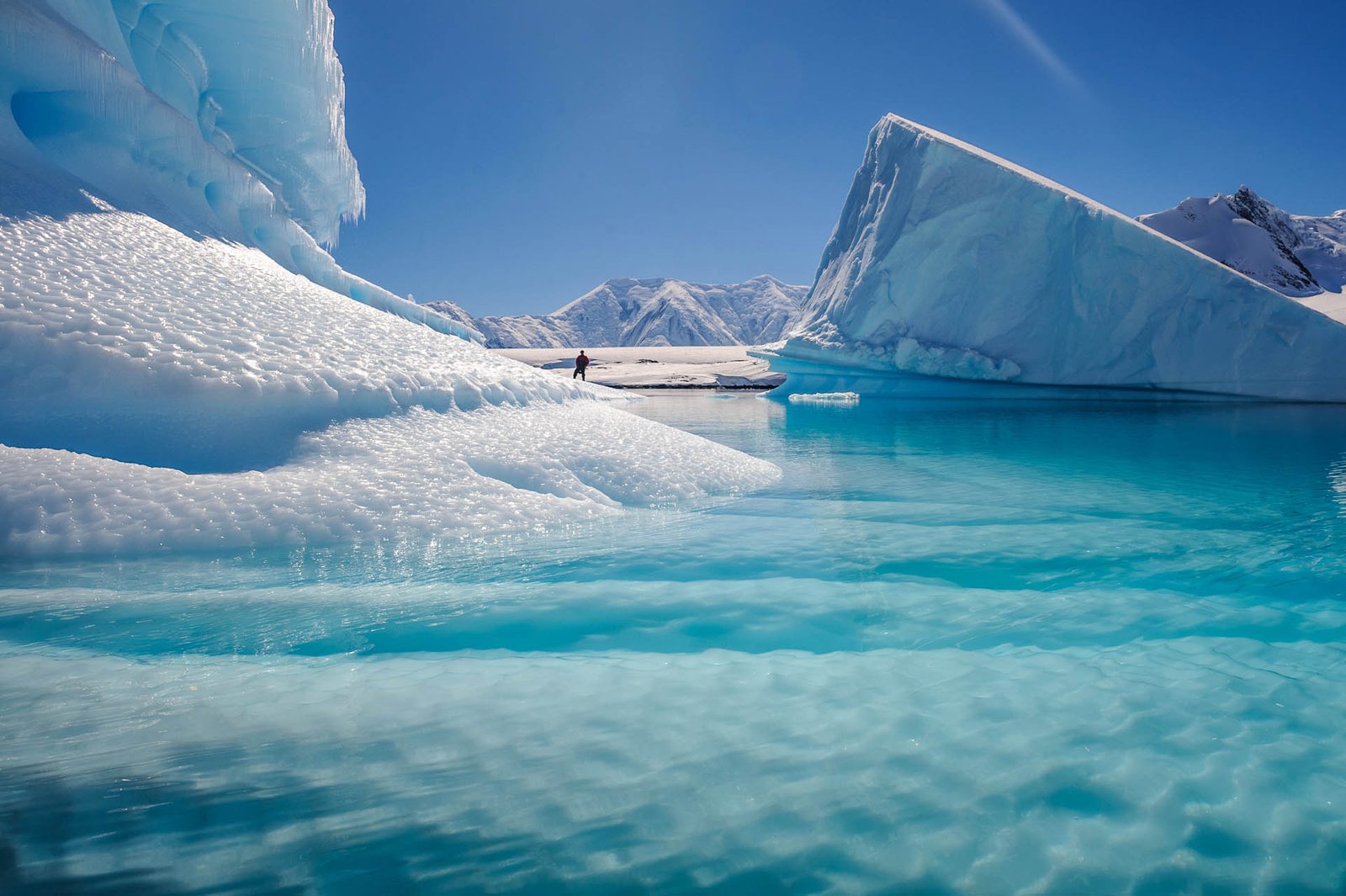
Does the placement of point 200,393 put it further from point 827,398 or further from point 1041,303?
point 827,398

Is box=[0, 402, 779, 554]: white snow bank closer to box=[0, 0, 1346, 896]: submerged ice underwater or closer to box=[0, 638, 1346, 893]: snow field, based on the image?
box=[0, 0, 1346, 896]: submerged ice underwater

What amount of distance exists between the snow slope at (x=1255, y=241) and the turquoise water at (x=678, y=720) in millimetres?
22502

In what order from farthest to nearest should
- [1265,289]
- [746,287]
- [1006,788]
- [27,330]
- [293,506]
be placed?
[746,287], [1265,289], [27,330], [293,506], [1006,788]

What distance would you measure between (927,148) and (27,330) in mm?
16815

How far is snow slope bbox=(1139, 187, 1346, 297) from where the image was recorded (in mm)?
19688

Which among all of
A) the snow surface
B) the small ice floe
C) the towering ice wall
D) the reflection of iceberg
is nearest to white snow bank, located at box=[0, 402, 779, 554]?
the towering ice wall

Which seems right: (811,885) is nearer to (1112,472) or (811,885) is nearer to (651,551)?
(651,551)

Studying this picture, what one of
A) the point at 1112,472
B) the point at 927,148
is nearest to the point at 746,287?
the point at 927,148

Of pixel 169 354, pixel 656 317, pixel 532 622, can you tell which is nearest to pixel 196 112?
pixel 169 354

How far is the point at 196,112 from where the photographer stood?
8789 mm

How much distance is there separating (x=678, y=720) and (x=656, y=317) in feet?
442

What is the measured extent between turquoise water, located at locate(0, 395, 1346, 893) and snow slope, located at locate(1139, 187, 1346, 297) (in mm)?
22502

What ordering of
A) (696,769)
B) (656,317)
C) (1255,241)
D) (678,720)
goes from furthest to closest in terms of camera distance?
(656,317), (1255,241), (678,720), (696,769)

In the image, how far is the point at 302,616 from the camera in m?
2.26
